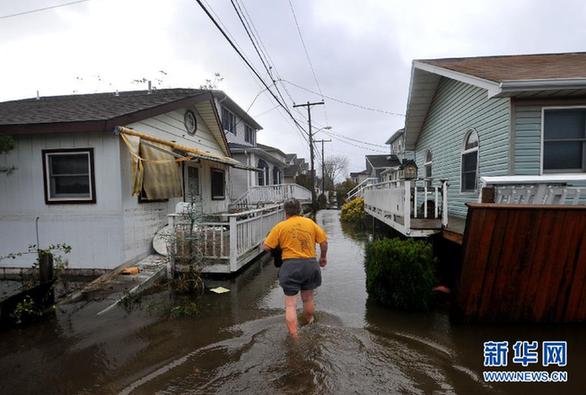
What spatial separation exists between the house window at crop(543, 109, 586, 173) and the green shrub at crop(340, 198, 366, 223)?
10427 mm

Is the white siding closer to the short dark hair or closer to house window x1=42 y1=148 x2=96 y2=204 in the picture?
house window x1=42 y1=148 x2=96 y2=204

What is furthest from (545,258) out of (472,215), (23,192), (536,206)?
(23,192)

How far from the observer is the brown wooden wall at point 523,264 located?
3.95 m

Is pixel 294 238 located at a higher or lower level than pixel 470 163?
lower

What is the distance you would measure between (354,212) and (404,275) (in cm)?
1295

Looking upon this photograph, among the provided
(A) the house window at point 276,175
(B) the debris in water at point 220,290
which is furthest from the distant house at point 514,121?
(A) the house window at point 276,175

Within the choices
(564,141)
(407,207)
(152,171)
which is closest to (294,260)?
(407,207)

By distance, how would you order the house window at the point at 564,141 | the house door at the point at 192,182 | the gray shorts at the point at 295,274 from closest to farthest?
1. the gray shorts at the point at 295,274
2. the house window at the point at 564,141
3. the house door at the point at 192,182

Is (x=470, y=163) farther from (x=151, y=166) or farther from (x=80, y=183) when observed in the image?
(x=80, y=183)

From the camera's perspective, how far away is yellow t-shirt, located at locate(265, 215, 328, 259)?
3.88 meters

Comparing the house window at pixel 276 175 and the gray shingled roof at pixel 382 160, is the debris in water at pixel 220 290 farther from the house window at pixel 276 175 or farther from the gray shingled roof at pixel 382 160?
the gray shingled roof at pixel 382 160

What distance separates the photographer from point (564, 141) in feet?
21.0

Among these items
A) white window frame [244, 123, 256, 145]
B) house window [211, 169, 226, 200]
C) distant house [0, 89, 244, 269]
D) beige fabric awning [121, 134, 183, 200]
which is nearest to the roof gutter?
distant house [0, 89, 244, 269]

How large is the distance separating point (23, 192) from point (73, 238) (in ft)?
4.90
